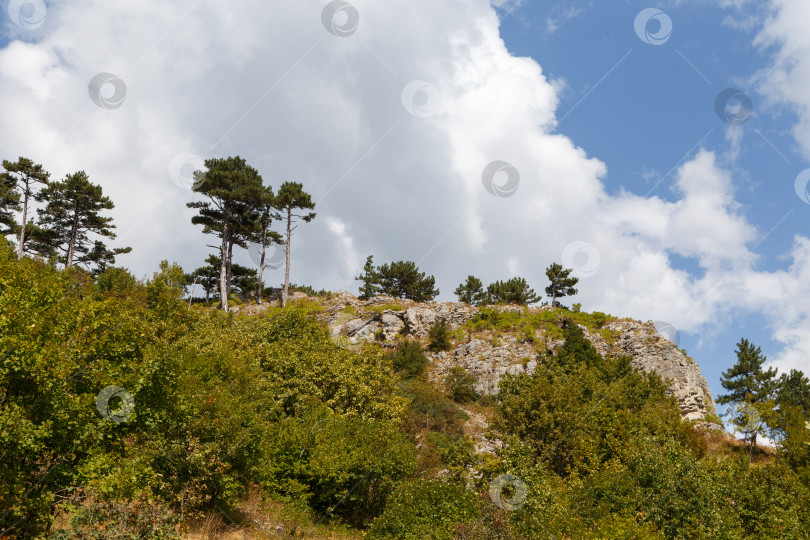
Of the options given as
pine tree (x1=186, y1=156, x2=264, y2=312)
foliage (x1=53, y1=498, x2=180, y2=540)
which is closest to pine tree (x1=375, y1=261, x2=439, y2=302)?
pine tree (x1=186, y1=156, x2=264, y2=312)

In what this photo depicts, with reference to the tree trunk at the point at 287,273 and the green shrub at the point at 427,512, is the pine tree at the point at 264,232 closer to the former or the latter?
the tree trunk at the point at 287,273

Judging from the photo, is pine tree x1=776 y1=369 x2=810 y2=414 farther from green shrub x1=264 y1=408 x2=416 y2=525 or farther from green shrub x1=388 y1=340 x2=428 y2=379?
green shrub x1=264 y1=408 x2=416 y2=525

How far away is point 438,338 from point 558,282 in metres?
24.8

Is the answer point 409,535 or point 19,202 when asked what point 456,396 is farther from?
point 19,202

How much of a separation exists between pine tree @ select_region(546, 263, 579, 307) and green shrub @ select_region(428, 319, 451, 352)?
21325mm

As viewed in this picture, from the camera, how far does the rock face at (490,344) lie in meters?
56.3

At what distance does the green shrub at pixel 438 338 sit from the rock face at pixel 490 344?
0.86 m

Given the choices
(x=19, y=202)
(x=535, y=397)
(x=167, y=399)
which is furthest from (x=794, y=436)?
(x=19, y=202)

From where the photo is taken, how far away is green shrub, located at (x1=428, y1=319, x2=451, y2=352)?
2424 inches

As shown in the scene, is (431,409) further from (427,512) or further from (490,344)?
(427,512)

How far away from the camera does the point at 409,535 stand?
20.8 meters

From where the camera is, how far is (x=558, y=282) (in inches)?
3007

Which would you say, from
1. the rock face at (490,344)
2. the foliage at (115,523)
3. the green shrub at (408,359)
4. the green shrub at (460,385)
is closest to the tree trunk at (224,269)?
the rock face at (490,344)

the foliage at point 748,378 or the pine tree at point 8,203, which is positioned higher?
the pine tree at point 8,203
